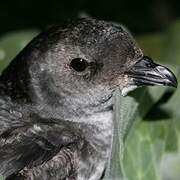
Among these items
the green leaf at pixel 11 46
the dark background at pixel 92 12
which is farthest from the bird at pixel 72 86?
the dark background at pixel 92 12

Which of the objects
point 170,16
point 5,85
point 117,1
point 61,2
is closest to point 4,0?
point 61,2

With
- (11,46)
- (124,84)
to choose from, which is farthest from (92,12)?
(124,84)

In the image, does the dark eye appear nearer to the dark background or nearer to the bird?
the bird

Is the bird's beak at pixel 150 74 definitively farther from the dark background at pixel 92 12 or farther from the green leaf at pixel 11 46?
the dark background at pixel 92 12

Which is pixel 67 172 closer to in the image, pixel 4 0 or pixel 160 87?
pixel 160 87

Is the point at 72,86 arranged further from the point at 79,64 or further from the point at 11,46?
the point at 11,46

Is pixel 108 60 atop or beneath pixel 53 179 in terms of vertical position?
atop
